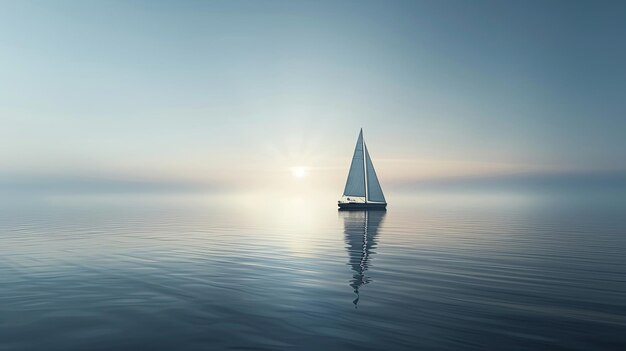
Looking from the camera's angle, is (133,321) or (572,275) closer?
(133,321)

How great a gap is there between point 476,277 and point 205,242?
35.9 metres

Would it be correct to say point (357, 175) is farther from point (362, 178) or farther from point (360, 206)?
point (360, 206)

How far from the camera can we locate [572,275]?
2933 cm

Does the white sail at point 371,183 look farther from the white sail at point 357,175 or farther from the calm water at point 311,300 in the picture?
the calm water at point 311,300

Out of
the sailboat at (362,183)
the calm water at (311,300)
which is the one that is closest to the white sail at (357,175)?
the sailboat at (362,183)

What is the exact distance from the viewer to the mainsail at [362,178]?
12012 cm

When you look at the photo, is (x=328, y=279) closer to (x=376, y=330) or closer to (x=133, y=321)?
(x=376, y=330)

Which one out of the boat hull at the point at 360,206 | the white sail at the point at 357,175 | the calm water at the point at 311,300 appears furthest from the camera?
the boat hull at the point at 360,206

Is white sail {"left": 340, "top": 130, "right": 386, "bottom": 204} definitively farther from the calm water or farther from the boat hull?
the calm water

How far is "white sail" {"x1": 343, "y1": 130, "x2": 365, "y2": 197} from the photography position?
393ft

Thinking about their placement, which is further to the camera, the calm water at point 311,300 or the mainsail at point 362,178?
the mainsail at point 362,178

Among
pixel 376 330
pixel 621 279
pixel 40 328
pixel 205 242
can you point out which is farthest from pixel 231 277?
pixel 621 279

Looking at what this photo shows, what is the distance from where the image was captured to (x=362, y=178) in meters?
121

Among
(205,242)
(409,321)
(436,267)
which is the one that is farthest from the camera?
(205,242)
